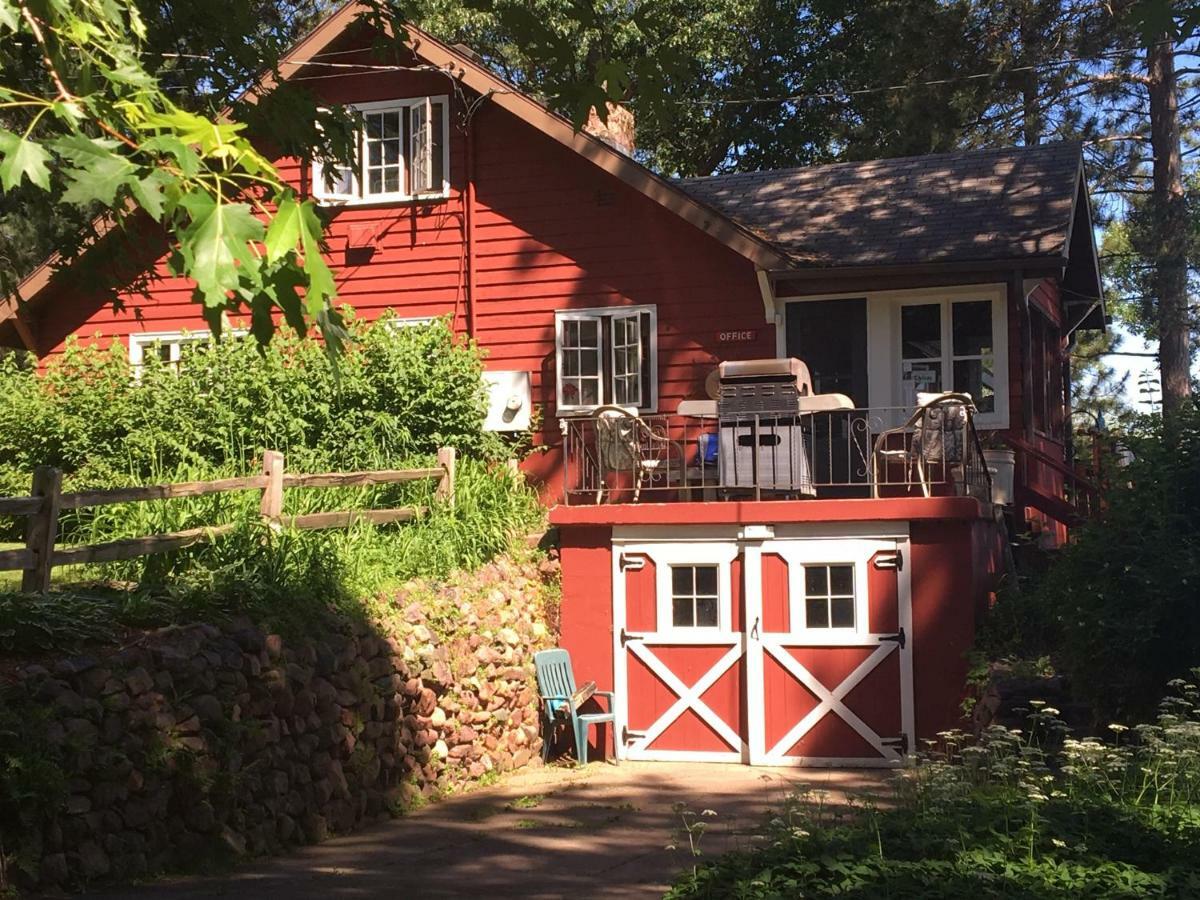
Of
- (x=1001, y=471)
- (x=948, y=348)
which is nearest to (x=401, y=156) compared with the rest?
(x=948, y=348)

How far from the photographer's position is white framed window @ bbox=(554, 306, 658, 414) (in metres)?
16.6

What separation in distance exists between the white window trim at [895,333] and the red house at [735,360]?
1.1 inches

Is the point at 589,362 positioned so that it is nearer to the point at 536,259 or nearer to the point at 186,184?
the point at 536,259

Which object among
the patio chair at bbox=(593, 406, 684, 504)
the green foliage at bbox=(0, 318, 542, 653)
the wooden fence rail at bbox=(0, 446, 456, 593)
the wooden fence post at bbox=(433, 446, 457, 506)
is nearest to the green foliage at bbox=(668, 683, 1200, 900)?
the wooden fence rail at bbox=(0, 446, 456, 593)

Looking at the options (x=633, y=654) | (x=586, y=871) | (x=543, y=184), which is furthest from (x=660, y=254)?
(x=586, y=871)

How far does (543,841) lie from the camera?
32.7 feet

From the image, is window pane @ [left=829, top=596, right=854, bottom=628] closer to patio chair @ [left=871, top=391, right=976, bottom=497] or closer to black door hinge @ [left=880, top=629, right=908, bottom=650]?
black door hinge @ [left=880, top=629, right=908, bottom=650]

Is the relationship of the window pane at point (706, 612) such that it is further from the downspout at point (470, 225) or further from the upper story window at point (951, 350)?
the downspout at point (470, 225)

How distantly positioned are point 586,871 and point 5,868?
11.0 feet

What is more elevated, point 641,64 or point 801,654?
point 641,64

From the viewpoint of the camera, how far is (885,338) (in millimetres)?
15969

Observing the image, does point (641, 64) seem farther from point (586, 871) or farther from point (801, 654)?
point (801, 654)

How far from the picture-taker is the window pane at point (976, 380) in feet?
52.2

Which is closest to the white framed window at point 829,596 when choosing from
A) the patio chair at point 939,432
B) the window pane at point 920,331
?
the patio chair at point 939,432
